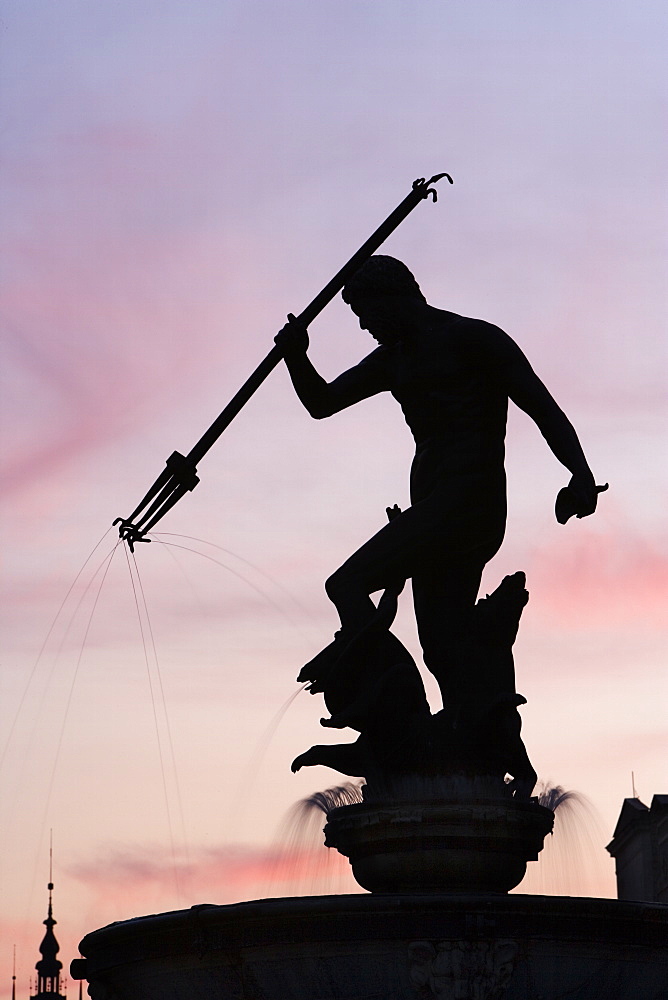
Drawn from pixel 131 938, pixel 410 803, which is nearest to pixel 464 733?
pixel 410 803

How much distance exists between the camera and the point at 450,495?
47.4 ft

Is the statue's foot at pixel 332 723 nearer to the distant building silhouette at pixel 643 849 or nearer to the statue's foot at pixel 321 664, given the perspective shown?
the statue's foot at pixel 321 664

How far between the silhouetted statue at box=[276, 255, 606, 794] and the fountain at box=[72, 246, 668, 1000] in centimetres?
1

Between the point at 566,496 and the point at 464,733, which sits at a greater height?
the point at 566,496

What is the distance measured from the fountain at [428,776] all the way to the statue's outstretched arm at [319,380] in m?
0.02

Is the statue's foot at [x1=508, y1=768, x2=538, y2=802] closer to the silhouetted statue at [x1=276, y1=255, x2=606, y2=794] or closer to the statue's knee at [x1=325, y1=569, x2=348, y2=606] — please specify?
the silhouetted statue at [x1=276, y1=255, x2=606, y2=794]

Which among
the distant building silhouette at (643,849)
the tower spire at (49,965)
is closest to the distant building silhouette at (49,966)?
the tower spire at (49,965)

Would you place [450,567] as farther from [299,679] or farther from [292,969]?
[292,969]

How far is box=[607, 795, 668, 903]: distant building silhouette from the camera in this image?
5628cm

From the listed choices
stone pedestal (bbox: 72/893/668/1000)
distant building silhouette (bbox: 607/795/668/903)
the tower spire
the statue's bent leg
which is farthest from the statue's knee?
the tower spire

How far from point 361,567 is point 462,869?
2.30 metres

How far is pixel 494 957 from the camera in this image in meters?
A: 12.4

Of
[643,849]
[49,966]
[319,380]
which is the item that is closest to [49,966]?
[49,966]

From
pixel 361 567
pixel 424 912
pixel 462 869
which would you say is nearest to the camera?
pixel 424 912
